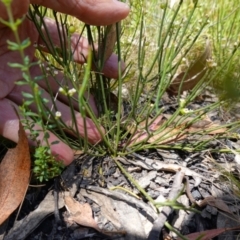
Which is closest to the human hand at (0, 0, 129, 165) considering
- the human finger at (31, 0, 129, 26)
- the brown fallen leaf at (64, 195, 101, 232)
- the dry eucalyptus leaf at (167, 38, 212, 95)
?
the human finger at (31, 0, 129, 26)

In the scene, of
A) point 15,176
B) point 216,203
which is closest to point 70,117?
point 15,176

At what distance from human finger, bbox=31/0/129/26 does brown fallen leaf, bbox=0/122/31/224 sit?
0.41 metres

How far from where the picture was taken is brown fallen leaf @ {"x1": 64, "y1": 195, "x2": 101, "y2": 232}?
Answer: 41.1 inches

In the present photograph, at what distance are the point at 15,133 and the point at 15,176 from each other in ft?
0.56

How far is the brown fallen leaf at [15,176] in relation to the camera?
1.05 metres

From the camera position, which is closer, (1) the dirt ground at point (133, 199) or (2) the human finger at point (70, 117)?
(1) the dirt ground at point (133, 199)

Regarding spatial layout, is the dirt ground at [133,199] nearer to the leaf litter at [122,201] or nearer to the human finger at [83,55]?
the leaf litter at [122,201]

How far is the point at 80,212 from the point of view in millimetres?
1072

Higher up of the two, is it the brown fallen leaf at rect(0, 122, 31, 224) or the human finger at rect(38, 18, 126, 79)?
the human finger at rect(38, 18, 126, 79)

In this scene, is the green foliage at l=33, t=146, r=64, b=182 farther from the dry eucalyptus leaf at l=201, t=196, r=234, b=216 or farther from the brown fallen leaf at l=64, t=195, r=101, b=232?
the dry eucalyptus leaf at l=201, t=196, r=234, b=216

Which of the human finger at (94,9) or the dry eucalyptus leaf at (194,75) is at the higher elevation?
the human finger at (94,9)

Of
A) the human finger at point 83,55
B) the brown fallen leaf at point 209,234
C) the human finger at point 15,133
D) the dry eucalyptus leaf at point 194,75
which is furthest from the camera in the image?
the dry eucalyptus leaf at point 194,75

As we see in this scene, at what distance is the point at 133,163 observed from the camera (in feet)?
3.99

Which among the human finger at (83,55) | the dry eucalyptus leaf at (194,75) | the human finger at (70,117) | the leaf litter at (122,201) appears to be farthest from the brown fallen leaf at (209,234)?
the dry eucalyptus leaf at (194,75)
